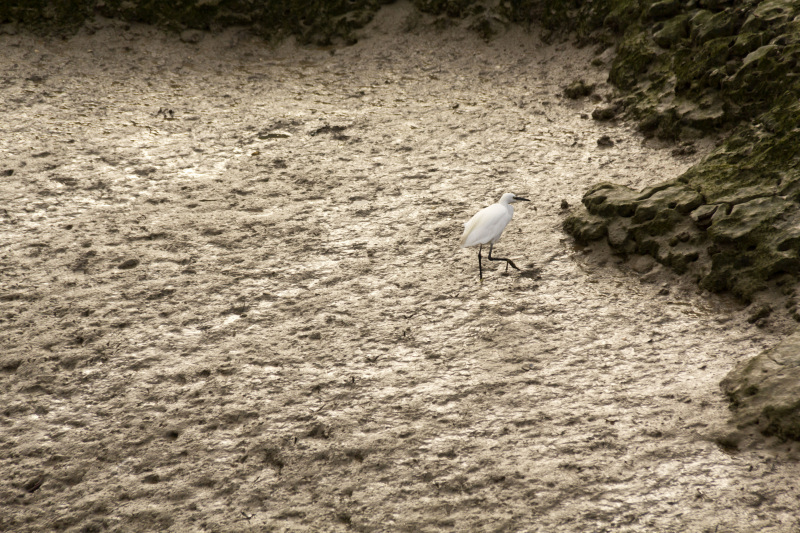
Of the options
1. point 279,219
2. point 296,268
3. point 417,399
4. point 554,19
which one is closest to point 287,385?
point 417,399

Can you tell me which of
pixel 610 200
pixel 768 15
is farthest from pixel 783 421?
pixel 768 15

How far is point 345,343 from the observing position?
4480 millimetres

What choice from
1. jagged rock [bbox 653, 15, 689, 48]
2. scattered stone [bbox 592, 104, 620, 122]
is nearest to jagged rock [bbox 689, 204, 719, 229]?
scattered stone [bbox 592, 104, 620, 122]

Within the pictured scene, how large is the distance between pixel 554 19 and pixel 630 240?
15.0 feet

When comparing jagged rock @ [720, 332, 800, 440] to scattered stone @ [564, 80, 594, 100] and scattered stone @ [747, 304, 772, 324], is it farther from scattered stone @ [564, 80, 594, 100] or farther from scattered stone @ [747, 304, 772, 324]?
scattered stone @ [564, 80, 594, 100]

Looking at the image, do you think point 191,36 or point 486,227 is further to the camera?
point 191,36

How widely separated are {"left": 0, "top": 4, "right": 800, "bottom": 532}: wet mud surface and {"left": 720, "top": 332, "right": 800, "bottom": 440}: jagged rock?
11cm

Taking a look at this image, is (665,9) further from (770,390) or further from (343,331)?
(343,331)

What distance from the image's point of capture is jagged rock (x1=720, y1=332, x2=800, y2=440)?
338 cm

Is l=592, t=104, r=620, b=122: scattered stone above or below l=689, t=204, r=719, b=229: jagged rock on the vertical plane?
above

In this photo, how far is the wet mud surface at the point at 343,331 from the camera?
3.41 meters

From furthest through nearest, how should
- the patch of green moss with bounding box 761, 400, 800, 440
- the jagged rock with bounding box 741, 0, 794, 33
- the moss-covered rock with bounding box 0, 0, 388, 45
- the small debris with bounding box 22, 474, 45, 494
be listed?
the moss-covered rock with bounding box 0, 0, 388, 45, the jagged rock with bounding box 741, 0, 794, 33, the small debris with bounding box 22, 474, 45, 494, the patch of green moss with bounding box 761, 400, 800, 440

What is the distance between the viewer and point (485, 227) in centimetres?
476

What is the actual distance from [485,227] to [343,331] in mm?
1315
